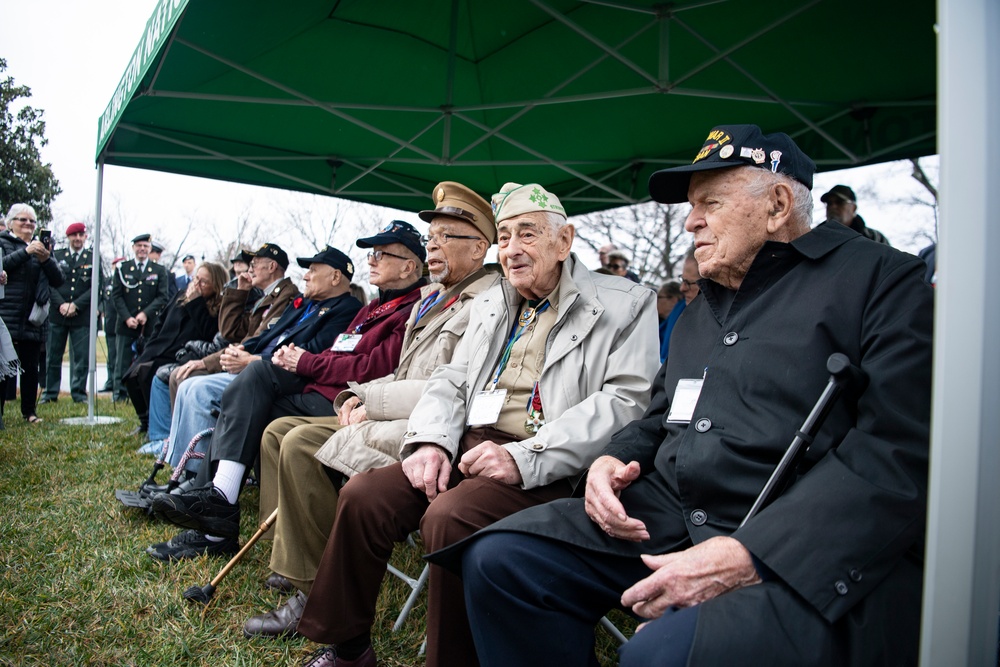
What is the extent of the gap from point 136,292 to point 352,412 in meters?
7.47

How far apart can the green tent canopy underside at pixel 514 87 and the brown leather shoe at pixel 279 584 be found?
9.42 feet

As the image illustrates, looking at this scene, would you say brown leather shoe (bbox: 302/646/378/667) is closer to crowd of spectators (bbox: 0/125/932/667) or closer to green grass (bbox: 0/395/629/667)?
crowd of spectators (bbox: 0/125/932/667)

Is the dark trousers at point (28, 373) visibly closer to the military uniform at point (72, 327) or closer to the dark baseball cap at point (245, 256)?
the military uniform at point (72, 327)

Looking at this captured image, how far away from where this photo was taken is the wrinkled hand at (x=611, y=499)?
1.65 meters

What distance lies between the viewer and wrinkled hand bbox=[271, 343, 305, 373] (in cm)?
377

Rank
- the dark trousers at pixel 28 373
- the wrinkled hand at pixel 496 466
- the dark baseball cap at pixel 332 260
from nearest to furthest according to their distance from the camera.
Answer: the wrinkled hand at pixel 496 466 < the dark baseball cap at pixel 332 260 < the dark trousers at pixel 28 373

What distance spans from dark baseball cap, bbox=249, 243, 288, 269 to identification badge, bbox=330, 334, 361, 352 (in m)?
2.09

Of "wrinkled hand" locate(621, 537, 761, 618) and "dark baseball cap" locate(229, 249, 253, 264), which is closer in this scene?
"wrinkled hand" locate(621, 537, 761, 618)

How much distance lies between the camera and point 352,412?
3.22 metres

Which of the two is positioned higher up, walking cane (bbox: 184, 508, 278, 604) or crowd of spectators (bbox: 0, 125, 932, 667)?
crowd of spectators (bbox: 0, 125, 932, 667)

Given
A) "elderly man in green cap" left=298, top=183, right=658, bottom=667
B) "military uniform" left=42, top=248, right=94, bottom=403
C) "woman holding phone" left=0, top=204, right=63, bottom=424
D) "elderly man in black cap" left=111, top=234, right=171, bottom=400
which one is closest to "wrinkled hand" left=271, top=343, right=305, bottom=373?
"elderly man in green cap" left=298, top=183, right=658, bottom=667

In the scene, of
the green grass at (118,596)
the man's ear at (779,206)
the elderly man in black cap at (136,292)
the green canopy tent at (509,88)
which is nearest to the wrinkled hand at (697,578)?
the man's ear at (779,206)

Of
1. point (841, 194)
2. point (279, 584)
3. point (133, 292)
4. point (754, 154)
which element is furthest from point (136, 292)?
point (754, 154)

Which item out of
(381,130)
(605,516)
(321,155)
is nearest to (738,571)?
(605,516)
